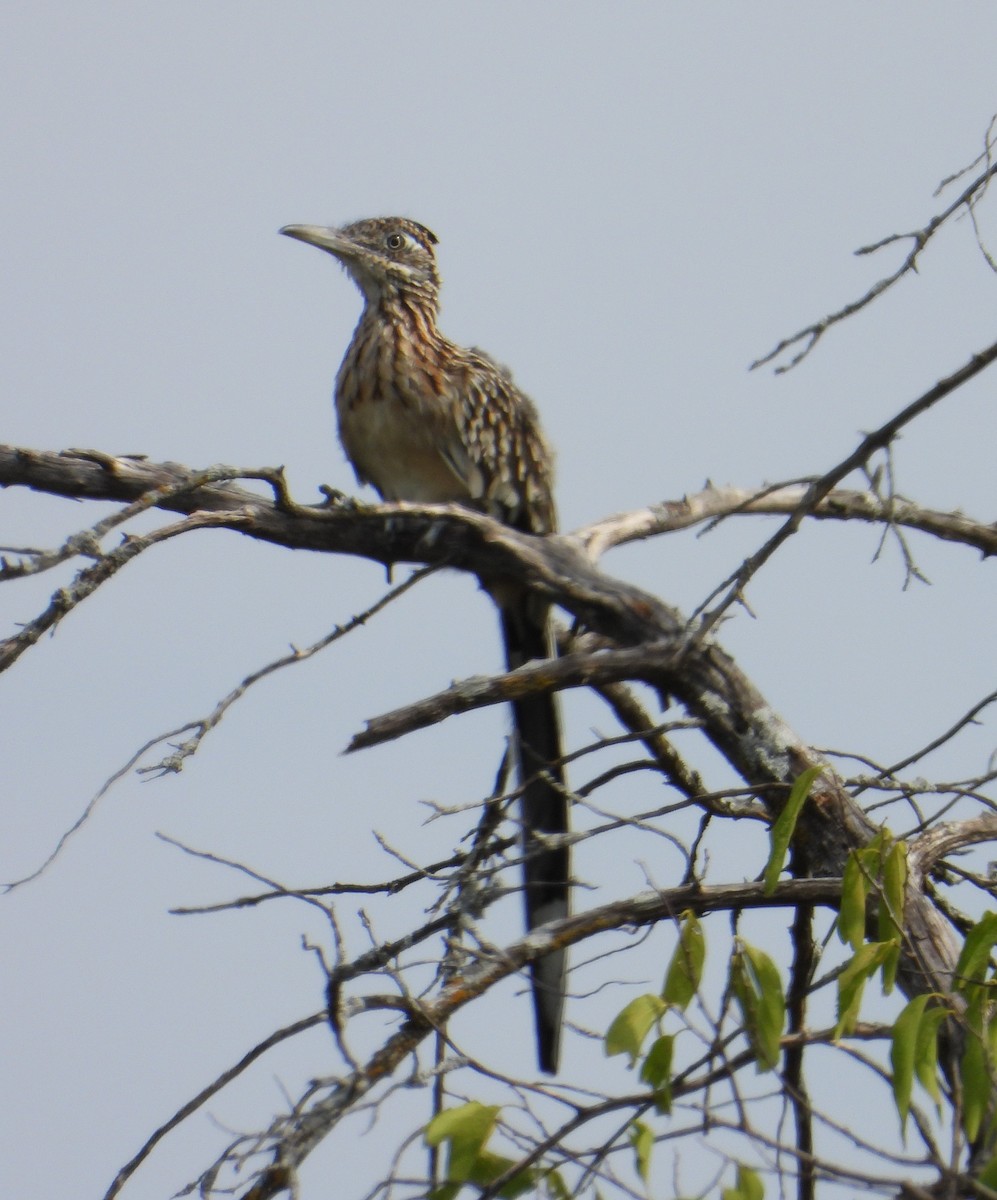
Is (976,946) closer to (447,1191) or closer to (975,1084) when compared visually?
(975,1084)

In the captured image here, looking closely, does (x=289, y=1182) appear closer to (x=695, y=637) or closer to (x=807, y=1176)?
(x=807, y=1176)

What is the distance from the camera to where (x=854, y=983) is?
219 centimetres

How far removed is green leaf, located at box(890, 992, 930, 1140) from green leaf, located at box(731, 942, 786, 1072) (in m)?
0.17

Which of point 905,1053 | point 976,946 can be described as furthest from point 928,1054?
point 976,946

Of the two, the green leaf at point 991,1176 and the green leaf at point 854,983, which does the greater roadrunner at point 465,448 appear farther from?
the green leaf at point 991,1176

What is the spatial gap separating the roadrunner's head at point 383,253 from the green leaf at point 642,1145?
3379mm

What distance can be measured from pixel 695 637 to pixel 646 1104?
1.11m

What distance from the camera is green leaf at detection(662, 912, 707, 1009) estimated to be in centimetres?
229

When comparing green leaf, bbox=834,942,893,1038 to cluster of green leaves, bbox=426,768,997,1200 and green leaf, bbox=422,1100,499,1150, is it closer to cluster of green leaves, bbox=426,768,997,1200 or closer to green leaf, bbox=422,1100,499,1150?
cluster of green leaves, bbox=426,768,997,1200

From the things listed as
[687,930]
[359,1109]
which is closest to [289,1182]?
[359,1109]

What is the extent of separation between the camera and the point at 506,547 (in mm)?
3477

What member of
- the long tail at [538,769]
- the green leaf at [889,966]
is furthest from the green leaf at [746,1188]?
the long tail at [538,769]

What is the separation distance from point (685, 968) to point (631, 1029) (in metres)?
0.16

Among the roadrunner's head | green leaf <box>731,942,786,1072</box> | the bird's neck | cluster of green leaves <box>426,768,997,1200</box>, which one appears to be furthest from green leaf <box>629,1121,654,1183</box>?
the roadrunner's head
